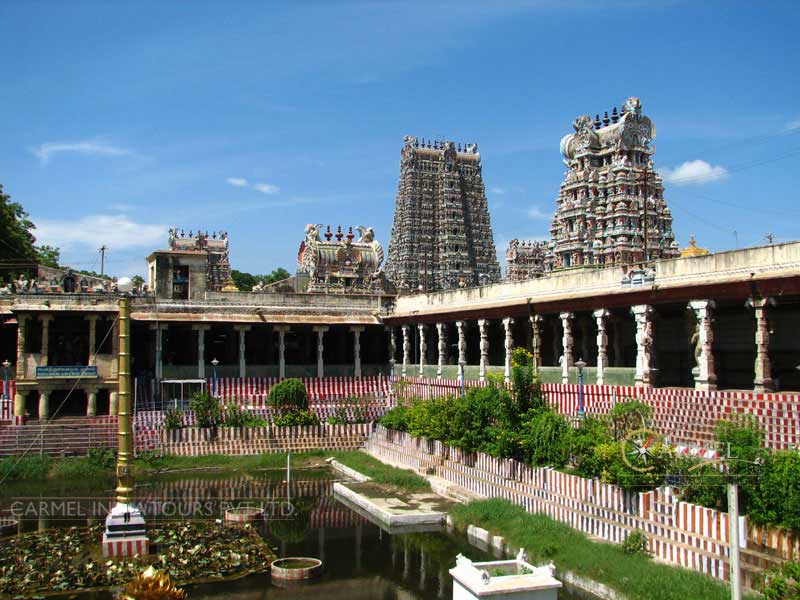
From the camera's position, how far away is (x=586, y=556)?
1695 centimetres

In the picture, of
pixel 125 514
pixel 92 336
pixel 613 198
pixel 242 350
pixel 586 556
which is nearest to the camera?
pixel 586 556

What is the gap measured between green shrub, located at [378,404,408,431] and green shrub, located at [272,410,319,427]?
3.44 m

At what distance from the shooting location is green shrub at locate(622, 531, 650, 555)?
54.5 ft

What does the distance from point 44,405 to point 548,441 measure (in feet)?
69.5

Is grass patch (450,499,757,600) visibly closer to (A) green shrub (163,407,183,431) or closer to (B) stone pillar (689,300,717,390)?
(B) stone pillar (689,300,717,390)

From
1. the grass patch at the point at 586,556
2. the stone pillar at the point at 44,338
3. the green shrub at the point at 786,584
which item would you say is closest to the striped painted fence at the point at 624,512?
the grass patch at the point at 586,556

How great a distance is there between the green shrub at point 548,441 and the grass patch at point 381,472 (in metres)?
5.07

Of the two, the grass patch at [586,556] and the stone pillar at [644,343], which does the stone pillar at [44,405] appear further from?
the stone pillar at [644,343]

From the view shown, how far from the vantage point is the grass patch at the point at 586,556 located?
1434cm

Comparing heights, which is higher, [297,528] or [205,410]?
[205,410]

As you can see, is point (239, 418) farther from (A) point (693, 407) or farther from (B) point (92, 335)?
(A) point (693, 407)

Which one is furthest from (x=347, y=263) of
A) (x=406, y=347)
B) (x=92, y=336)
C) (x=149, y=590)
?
(x=149, y=590)

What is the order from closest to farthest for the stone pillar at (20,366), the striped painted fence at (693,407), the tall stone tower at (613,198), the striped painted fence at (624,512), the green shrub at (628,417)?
1. the striped painted fence at (624,512)
2. the striped painted fence at (693,407)
3. the green shrub at (628,417)
4. the stone pillar at (20,366)
5. the tall stone tower at (613,198)

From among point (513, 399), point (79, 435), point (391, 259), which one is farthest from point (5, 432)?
point (391, 259)
